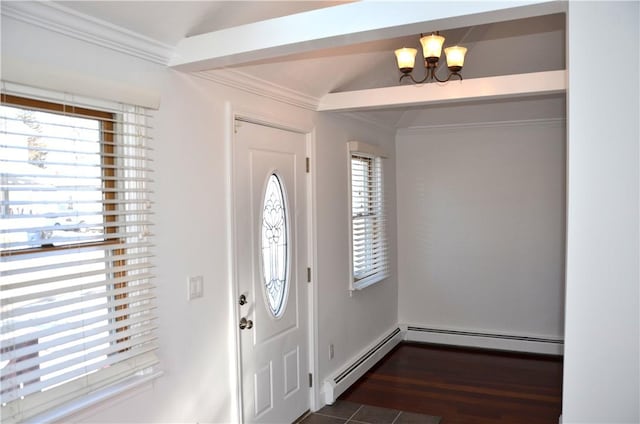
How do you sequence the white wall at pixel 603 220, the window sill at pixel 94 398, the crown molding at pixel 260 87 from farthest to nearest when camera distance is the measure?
the crown molding at pixel 260 87, the window sill at pixel 94 398, the white wall at pixel 603 220

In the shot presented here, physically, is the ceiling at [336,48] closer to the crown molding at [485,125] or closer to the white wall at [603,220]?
the crown molding at [485,125]

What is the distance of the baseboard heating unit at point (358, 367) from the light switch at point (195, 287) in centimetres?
171

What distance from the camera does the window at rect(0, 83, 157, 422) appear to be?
185 centimetres

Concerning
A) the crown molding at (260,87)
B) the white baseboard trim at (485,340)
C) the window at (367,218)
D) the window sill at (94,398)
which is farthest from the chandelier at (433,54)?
the white baseboard trim at (485,340)

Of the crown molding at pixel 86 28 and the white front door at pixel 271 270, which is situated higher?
the crown molding at pixel 86 28

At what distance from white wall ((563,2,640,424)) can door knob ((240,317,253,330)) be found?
191 centimetres

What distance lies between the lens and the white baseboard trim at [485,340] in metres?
5.23

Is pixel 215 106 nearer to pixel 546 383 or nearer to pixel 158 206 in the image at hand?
pixel 158 206

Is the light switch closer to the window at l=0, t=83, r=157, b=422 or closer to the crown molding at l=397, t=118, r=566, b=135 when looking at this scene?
the window at l=0, t=83, r=157, b=422

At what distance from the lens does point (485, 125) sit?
5.40m

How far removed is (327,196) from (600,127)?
2.64 meters

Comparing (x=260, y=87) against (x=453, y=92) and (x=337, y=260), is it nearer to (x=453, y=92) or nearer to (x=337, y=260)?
(x=453, y=92)

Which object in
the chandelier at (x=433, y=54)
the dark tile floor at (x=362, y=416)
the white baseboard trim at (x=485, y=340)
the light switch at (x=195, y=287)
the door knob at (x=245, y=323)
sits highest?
the chandelier at (x=433, y=54)

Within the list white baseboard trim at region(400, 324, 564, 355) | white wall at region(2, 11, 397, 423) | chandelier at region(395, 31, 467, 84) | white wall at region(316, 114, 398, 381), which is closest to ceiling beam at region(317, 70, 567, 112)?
white wall at region(316, 114, 398, 381)
